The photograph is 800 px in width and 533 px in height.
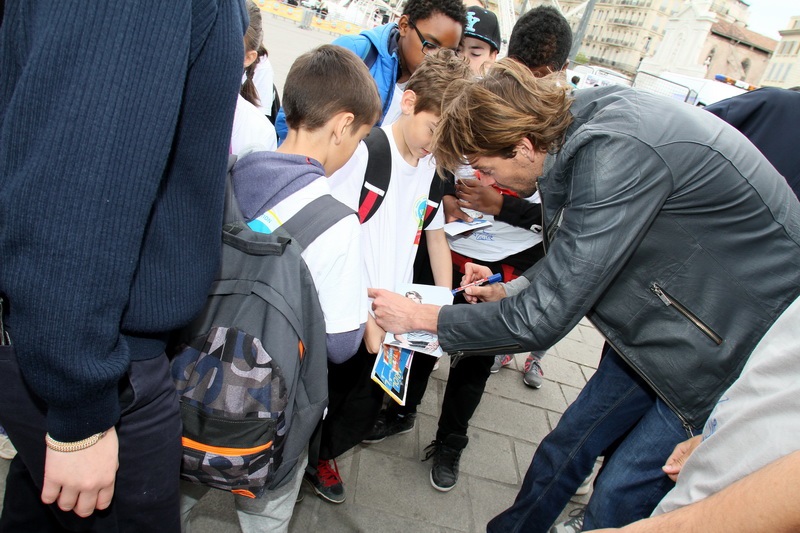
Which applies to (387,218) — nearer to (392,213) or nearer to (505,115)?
(392,213)

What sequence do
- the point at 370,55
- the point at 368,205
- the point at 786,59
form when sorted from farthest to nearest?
the point at 786,59 < the point at 370,55 < the point at 368,205

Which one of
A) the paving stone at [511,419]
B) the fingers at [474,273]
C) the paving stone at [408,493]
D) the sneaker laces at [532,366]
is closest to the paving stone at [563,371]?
the sneaker laces at [532,366]

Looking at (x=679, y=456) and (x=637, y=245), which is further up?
(x=637, y=245)

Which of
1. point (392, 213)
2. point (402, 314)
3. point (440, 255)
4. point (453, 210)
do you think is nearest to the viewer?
point (402, 314)

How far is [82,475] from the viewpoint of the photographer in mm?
899

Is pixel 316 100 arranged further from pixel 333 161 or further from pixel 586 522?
pixel 586 522

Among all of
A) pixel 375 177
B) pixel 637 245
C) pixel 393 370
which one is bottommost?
pixel 393 370

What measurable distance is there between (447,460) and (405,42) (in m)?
2.49

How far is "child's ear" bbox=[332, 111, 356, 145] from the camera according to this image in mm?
1615

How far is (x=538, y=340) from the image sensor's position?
5.21ft

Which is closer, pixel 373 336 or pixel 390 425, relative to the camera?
pixel 373 336

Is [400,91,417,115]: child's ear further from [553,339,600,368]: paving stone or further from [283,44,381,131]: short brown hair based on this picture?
[553,339,600,368]: paving stone

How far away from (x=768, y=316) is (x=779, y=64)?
276 ft

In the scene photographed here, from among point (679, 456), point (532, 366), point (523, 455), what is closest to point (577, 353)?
point (532, 366)
